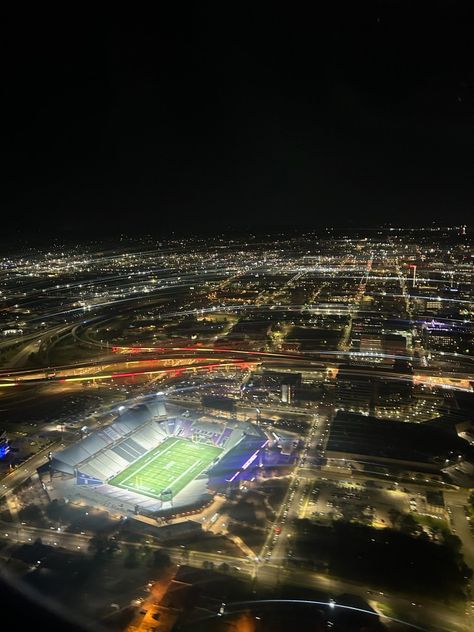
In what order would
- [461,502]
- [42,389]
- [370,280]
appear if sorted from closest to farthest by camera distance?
[461,502], [42,389], [370,280]

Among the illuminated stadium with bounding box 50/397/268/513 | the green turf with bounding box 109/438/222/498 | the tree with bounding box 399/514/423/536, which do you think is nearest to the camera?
the tree with bounding box 399/514/423/536

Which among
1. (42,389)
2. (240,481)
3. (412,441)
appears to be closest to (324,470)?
(240,481)

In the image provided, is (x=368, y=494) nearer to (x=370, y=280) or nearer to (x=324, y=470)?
(x=324, y=470)

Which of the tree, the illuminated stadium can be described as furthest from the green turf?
the tree

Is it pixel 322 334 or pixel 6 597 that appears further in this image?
pixel 322 334

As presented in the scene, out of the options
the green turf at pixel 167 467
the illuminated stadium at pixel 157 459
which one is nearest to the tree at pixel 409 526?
the illuminated stadium at pixel 157 459

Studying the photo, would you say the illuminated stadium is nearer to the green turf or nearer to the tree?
the green turf

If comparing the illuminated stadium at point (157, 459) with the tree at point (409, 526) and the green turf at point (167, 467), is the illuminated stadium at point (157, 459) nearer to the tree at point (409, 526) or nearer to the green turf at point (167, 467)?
the green turf at point (167, 467)

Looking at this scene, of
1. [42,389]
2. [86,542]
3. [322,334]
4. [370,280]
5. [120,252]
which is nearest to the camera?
[86,542]
